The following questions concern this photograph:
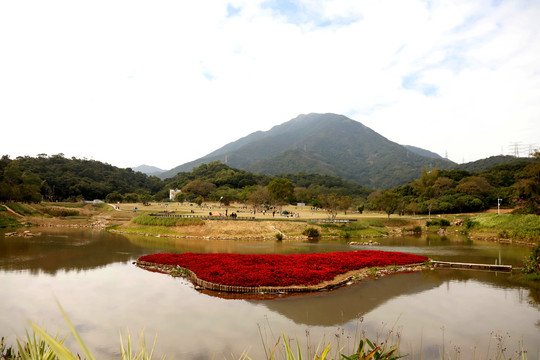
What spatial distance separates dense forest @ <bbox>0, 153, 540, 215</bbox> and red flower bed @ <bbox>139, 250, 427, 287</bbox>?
104 ft

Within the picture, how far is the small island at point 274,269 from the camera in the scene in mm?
20391

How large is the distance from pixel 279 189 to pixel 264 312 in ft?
203

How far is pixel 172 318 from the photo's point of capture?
1568 cm

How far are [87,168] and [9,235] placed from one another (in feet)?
305

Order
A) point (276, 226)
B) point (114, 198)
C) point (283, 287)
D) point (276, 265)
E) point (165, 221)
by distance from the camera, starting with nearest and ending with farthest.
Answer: point (283, 287)
point (276, 265)
point (276, 226)
point (165, 221)
point (114, 198)

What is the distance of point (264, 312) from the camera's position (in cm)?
1648

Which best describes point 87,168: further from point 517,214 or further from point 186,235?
point 517,214

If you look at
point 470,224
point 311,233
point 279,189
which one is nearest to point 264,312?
point 311,233

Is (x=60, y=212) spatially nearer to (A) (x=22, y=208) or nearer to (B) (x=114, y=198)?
(A) (x=22, y=208)

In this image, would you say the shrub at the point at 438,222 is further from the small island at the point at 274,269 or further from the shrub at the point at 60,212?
the shrub at the point at 60,212

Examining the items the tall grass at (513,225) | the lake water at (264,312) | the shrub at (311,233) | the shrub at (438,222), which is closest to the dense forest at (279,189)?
the tall grass at (513,225)

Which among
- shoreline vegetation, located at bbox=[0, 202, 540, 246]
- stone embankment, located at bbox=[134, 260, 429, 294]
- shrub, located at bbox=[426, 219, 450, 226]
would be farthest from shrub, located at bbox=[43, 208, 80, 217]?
shrub, located at bbox=[426, 219, 450, 226]

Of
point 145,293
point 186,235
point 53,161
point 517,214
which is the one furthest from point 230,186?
point 145,293

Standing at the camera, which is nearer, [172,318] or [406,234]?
[172,318]
